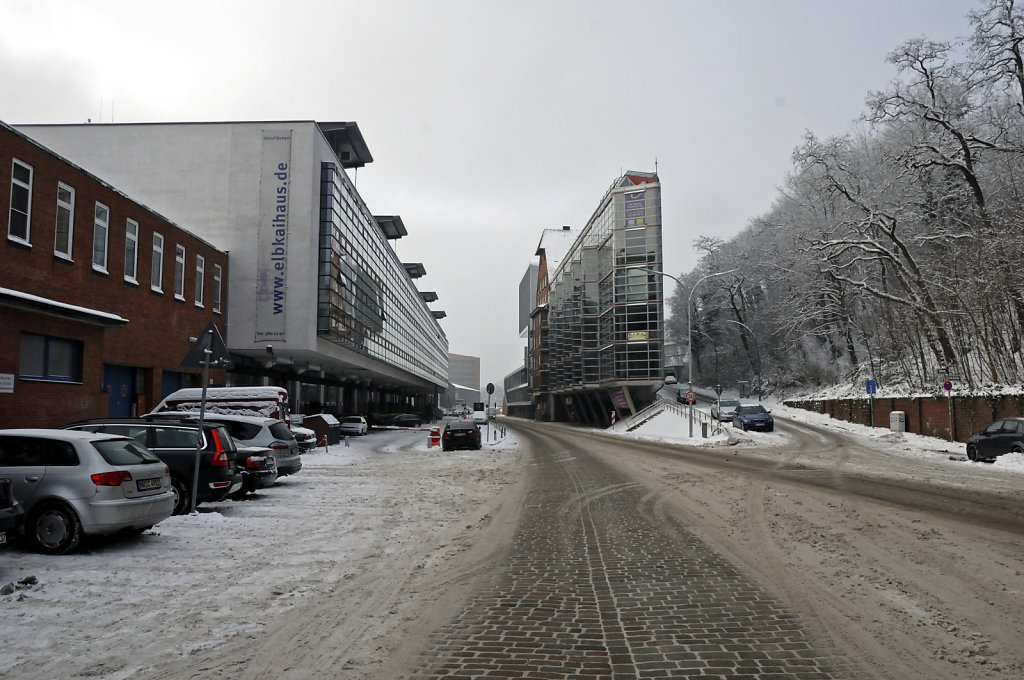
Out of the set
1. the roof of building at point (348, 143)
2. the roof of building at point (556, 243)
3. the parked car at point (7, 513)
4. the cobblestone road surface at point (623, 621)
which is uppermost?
the roof of building at point (556, 243)

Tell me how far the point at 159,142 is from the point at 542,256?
9254 cm

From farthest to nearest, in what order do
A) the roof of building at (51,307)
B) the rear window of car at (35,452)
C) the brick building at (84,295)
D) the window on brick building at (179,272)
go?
the window on brick building at (179,272), the brick building at (84,295), the roof of building at (51,307), the rear window of car at (35,452)

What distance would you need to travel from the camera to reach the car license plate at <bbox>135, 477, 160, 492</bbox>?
27.9ft

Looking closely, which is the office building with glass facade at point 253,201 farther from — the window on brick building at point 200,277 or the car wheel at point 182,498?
the car wheel at point 182,498

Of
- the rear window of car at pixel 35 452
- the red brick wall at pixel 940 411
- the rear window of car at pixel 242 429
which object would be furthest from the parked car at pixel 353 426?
the rear window of car at pixel 35 452

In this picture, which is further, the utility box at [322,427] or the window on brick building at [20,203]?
the utility box at [322,427]

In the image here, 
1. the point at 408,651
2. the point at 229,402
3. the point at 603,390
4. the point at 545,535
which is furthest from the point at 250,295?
the point at 603,390

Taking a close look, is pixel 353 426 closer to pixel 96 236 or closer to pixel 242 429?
pixel 96 236

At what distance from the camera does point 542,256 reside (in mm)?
126562

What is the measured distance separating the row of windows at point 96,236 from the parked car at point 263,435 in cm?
974

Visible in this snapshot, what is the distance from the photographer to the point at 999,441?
66.9 feet

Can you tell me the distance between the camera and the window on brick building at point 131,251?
26031 millimetres

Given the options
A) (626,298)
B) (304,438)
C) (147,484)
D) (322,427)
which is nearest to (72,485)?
(147,484)

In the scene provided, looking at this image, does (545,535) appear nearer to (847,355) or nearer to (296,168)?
(296,168)
